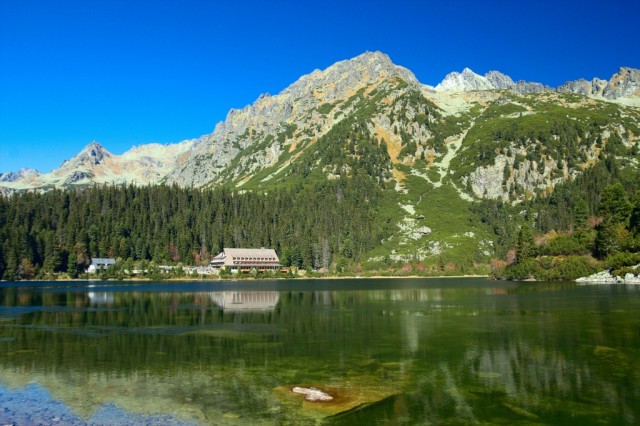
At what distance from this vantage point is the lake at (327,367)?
28.5 meters

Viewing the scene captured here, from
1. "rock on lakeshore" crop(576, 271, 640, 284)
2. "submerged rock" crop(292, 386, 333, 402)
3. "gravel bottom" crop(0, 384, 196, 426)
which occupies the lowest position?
"gravel bottom" crop(0, 384, 196, 426)

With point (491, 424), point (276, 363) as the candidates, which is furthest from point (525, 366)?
point (276, 363)

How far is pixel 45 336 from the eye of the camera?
55469 mm

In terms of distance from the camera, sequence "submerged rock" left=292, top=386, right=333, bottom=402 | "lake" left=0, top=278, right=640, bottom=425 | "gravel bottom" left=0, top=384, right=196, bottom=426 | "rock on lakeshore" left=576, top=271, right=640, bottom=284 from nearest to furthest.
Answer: "gravel bottom" left=0, top=384, right=196, bottom=426 < "lake" left=0, top=278, right=640, bottom=425 < "submerged rock" left=292, top=386, right=333, bottom=402 < "rock on lakeshore" left=576, top=271, right=640, bottom=284

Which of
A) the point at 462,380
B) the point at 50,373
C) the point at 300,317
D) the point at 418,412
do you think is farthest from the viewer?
the point at 300,317

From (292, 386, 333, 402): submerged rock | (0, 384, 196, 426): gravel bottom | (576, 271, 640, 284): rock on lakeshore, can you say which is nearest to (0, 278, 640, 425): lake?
(0, 384, 196, 426): gravel bottom

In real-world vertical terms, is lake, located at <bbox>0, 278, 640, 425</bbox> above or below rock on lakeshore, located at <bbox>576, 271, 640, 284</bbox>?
below

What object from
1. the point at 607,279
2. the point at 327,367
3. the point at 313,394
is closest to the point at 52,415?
the point at 313,394

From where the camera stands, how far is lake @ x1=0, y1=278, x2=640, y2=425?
28.5 meters

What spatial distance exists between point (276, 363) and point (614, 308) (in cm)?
5614

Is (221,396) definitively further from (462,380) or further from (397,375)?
(462,380)

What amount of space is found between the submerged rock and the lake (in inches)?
20.3

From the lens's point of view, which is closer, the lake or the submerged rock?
the lake

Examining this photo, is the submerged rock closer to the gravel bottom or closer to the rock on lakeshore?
the gravel bottom
